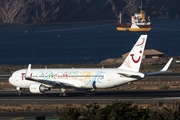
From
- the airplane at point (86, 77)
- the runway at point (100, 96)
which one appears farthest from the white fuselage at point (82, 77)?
the runway at point (100, 96)

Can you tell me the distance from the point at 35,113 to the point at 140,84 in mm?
32688

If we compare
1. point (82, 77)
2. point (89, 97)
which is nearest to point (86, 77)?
point (82, 77)

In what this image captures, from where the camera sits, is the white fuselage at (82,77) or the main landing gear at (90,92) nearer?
the white fuselage at (82,77)

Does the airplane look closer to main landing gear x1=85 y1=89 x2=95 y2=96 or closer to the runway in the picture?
main landing gear x1=85 y1=89 x2=95 y2=96

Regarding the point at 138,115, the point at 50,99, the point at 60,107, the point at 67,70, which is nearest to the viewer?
the point at 138,115

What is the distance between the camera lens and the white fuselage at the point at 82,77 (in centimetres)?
7700

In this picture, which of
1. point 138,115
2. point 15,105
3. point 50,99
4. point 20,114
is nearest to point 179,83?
point 50,99

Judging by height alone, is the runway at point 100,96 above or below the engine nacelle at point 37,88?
below

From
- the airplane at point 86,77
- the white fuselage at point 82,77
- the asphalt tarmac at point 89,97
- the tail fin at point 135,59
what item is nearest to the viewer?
the asphalt tarmac at point 89,97

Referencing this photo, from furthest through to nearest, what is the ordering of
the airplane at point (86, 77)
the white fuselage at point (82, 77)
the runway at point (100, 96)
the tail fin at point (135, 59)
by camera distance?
the white fuselage at point (82, 77) → the airplane at point (86, 77) → the tail fin at point (135, 59) → the runway at point (100, 96)

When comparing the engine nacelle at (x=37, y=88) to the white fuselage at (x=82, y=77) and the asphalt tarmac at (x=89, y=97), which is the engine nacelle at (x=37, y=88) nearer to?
the asphalt tarmac at (x=89, y=97)

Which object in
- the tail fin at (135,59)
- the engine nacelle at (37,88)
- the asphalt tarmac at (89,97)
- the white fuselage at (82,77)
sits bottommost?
the asphalt tarmac at (89,97)

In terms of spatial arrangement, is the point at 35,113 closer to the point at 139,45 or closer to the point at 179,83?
the point at 139,45

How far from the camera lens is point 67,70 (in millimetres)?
81375
